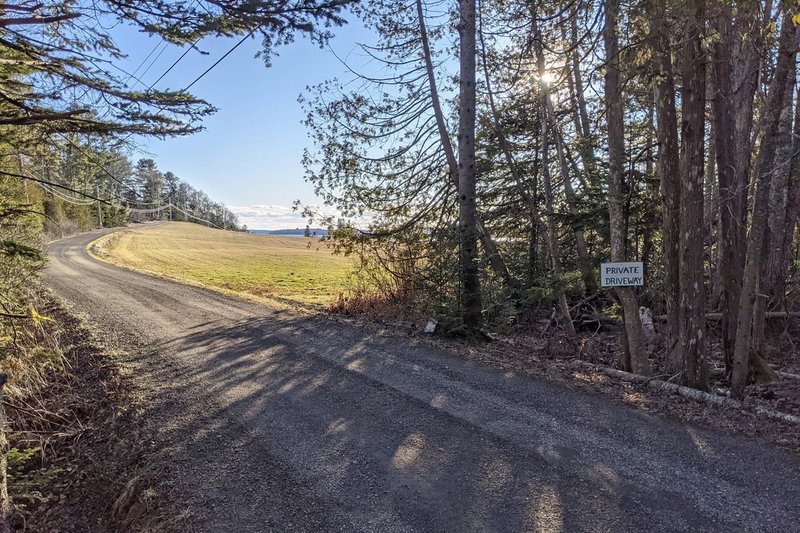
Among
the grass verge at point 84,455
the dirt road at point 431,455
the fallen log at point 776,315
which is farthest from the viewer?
the fallen log at point 776,315

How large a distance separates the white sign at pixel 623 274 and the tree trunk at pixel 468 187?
2.40 metres

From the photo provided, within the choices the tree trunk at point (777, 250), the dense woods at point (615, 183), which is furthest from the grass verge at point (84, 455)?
the tree trunk at point (777, 250)

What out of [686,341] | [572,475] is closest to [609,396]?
[686,341]

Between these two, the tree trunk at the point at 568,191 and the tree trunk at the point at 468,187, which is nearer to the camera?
the tree trunk at the point at 468,187

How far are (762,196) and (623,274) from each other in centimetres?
184

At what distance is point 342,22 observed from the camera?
530 cm

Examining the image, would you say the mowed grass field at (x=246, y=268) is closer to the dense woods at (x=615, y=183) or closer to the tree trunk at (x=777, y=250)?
the dense woods at (x=615, y=183)

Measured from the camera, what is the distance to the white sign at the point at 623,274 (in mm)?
6453

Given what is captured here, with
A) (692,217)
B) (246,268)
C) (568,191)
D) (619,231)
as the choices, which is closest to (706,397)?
(692,217)

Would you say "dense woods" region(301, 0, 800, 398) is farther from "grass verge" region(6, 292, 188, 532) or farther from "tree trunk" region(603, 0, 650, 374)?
"grass verge" region(6, 292, 188, 532)

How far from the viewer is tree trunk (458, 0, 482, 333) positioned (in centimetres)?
812

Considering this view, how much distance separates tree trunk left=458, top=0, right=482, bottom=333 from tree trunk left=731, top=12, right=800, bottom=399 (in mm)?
3864

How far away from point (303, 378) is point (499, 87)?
8491 millimetres

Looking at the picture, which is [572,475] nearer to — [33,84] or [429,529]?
[429,529]
